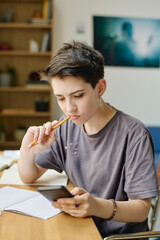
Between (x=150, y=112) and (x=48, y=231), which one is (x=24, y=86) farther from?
(x=48, y=231)

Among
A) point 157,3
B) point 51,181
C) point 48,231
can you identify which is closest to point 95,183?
point 51,181

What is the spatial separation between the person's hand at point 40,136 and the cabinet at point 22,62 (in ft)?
Answer: 10.5

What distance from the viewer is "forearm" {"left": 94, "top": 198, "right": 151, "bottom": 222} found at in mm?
995

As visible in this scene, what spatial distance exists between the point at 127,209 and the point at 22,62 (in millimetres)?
3988

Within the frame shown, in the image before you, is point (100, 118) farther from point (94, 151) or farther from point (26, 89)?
point (26, 89)

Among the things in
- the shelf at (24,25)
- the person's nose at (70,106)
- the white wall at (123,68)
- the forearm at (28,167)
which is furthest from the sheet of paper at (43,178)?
the white wall at (123,68)

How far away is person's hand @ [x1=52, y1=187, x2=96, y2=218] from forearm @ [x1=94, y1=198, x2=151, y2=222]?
0.13ft

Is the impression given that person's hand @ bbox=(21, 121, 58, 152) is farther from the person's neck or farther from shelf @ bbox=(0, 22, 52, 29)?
shelf @ bbox=(0, 22, 52, 29)

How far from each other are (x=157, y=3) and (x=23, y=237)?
469cm

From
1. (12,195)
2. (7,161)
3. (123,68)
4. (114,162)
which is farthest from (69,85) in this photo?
(123,68)

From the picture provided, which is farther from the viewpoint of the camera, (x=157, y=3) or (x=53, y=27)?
(x=157, y=3)

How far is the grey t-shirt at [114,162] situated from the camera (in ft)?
3.59

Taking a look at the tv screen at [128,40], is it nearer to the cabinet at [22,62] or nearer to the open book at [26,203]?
the cabinet at [22,62]

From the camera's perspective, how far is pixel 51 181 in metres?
1.38
